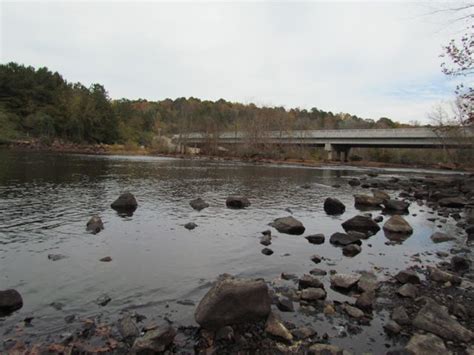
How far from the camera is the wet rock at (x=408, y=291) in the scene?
10172mm

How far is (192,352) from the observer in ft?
24.0

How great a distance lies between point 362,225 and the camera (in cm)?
1884

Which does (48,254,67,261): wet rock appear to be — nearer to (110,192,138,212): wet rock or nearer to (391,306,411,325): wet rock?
(110,192,138,212): wet rock

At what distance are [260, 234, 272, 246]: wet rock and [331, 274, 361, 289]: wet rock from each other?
16.5 feet

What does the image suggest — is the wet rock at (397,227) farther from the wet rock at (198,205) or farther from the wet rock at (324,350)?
the wet rock at (324,350)

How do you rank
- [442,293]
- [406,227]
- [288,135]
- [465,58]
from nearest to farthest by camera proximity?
[442,293], [465,58], [406,227], [288,135]

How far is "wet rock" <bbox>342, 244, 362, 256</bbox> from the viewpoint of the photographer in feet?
47.8

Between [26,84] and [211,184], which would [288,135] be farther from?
[26,84]

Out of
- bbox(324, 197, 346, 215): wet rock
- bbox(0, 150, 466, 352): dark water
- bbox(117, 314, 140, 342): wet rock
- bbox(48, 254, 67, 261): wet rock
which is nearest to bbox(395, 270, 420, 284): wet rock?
bbox(0, 150, 466, 352): dark water

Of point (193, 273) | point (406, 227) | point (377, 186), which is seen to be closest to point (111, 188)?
point (193, 273)

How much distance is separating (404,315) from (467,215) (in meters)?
18.8

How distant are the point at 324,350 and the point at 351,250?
817 centimetres

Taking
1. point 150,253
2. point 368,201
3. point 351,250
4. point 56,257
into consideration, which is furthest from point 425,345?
point 368,201

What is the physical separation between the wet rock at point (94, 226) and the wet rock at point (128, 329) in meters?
9.13
